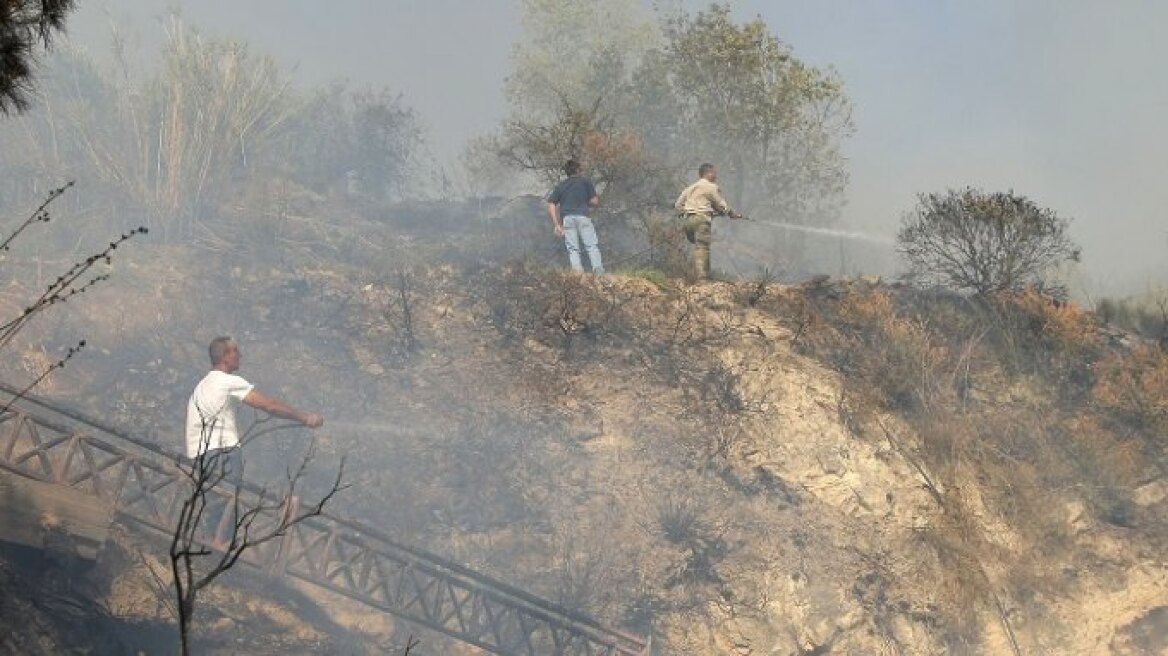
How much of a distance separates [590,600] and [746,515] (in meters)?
2.08

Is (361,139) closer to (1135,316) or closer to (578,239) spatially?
(578,239)

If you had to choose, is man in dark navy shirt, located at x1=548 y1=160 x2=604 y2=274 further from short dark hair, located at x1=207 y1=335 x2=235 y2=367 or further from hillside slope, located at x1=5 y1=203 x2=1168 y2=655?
short dark hair, located at x1=207 y1=335 x2=235 y2=367

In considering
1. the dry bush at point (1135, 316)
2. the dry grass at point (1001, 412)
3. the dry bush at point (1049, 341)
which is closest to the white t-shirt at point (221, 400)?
the dry grass at point (1001, 412)

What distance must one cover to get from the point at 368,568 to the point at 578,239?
19.3 feet

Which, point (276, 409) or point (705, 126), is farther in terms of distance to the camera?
point (705, 126)

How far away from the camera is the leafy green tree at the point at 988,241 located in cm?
1372

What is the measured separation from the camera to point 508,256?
620 inches

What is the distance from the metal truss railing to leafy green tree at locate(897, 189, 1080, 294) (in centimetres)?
741

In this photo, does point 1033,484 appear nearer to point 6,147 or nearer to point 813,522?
point 813,522

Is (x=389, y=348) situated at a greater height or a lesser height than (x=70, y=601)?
greater

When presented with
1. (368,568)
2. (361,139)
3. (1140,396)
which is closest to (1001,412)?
(1140,396)

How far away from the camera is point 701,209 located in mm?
13711

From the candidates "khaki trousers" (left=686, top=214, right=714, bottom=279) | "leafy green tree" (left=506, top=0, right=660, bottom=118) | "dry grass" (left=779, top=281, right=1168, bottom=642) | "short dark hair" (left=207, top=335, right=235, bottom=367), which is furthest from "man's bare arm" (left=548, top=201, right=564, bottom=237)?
"leafy green tree" (left=506, top=0, right=660, bottom=118)

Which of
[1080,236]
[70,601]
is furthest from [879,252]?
[70,601]
